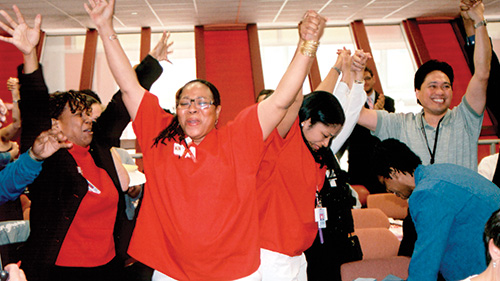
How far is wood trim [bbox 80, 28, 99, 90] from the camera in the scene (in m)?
7.92

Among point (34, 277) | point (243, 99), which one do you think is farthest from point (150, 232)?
point (243, 99)

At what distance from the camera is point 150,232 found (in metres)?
1.51

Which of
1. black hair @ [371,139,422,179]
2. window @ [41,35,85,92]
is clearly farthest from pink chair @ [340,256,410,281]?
window @ [41,35,85,92]

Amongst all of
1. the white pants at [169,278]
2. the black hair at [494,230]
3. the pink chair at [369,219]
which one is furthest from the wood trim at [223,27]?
the black hair at [494,230]

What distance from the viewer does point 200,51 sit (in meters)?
8.27

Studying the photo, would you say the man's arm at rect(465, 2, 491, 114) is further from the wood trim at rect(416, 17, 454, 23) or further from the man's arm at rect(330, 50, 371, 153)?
the wood trim at rect(416, 17, 454, 23)

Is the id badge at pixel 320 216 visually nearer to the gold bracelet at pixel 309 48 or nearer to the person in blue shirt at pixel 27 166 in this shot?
the gold bracelet at pixel 309 48

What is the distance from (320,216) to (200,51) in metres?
6.77

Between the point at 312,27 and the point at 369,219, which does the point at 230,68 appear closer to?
the point at 369,219

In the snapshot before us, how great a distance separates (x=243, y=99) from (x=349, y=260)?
610 cm

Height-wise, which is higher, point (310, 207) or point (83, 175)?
point (83, 175)

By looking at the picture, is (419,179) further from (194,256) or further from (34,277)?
(34,277)

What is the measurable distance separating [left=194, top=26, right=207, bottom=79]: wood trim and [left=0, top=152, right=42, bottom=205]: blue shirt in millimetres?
6590

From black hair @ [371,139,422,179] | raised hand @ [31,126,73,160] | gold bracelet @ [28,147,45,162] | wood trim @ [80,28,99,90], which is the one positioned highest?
wood trim @ [80,28,99,90]
